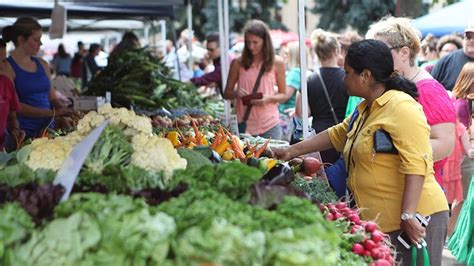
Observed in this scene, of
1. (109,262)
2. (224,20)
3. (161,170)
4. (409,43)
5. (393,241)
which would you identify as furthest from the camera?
(224,20)

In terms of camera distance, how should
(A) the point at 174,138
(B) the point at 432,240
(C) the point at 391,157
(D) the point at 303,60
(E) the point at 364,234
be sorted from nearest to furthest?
(E) the point at 364,234 → (C) the point at 391,157 → (B) the point at 432,240 → (A) the point at 174,138 → (D) the point at 303,60

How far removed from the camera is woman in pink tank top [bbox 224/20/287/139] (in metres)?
7.94

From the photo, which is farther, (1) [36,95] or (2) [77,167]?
(1) [36,95]

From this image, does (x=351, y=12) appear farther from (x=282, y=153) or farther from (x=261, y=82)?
(x=282, y=153)

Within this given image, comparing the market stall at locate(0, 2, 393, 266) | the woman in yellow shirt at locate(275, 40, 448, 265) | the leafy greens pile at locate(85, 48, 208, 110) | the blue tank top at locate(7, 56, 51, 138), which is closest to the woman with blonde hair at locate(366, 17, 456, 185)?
the woman in yellow shirt at locate(275, 40, 448, 265)

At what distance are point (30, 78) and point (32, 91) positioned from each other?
0.13 metres

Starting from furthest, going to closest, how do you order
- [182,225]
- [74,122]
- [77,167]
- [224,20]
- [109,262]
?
[224,20], [74,122], [77,167], [182,225], [109,262]

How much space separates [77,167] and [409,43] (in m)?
2.38

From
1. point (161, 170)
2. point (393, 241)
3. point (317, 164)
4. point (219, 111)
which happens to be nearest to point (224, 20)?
point (219, 111)

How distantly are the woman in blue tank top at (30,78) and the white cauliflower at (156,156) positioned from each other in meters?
3.98

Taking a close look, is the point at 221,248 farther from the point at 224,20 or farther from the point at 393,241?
the point at 224,20

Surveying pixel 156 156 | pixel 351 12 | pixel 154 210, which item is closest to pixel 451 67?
pixel 156 156

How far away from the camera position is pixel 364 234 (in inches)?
152

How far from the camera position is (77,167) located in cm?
312
